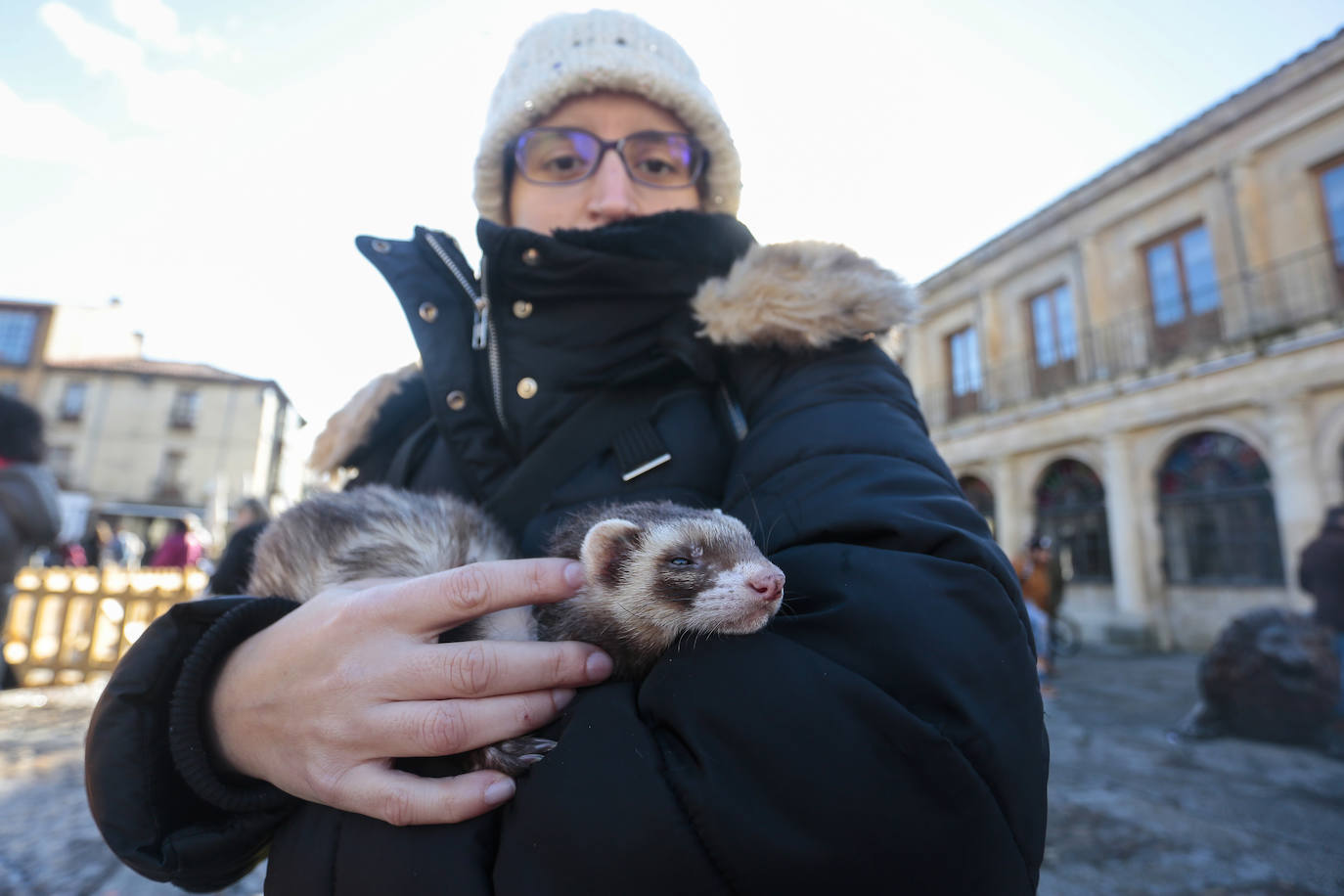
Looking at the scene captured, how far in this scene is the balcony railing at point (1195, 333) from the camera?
12.6 meters

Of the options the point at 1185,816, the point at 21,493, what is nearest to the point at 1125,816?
the point at 1185,816

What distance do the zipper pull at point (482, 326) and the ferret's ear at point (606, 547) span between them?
2.51 feet

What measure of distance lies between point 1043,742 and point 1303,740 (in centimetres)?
858

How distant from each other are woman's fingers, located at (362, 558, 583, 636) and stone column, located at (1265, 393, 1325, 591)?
16068 millimetres

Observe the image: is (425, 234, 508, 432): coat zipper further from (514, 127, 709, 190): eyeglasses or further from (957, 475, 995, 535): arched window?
(957, 475, 995, 535): arched window

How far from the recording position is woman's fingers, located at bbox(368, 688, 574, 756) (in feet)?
3.86

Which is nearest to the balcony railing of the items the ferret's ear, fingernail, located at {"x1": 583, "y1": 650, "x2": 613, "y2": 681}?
the ferret's ear

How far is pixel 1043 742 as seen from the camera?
45.2 inches

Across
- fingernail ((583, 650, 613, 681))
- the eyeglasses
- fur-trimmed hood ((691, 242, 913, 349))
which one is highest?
the eyeglasses

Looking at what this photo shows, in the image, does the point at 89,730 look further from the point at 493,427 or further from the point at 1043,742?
the point at 1043,742

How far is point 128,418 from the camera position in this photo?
3778cm

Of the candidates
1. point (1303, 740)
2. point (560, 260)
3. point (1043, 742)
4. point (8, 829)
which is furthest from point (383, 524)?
point (1303, 740)

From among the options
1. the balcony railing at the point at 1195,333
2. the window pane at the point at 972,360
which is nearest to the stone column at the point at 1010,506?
the balcony railing at the point at 1195,333

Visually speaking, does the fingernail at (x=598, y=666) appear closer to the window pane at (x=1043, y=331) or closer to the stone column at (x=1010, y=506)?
the stone column at (x=1010, y=506)
